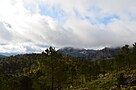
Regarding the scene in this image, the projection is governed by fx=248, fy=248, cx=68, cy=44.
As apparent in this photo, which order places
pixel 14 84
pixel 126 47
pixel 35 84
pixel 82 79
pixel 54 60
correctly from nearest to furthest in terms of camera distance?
pixel 54 60
pixel 14 84
pixel 35 84
pixel 82 79
pixel 126 47

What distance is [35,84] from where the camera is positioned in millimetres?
80000

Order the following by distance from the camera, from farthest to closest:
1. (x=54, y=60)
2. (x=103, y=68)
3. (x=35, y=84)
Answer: (x=103, y=68)
(x=35, y=84)
(x=54, y=60)

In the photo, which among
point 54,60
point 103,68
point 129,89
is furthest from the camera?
point 103,68

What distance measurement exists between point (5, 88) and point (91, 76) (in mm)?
51761

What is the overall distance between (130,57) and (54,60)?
204 feet

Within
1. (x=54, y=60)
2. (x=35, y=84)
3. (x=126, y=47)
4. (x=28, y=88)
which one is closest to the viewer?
(x=28, y=88)

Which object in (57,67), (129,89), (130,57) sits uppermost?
(130,57)

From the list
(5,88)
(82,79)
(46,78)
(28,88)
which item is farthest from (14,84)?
(82,79)

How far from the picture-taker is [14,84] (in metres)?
67.6

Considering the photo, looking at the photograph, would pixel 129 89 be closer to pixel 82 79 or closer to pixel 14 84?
pixel 14 84

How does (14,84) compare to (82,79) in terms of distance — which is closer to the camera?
(14,84)

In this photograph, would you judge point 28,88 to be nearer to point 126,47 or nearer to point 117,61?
point 117,61

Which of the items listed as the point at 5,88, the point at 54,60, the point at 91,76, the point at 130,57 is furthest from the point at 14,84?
the point at 130,57

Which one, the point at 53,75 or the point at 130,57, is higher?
the point at 130,57
